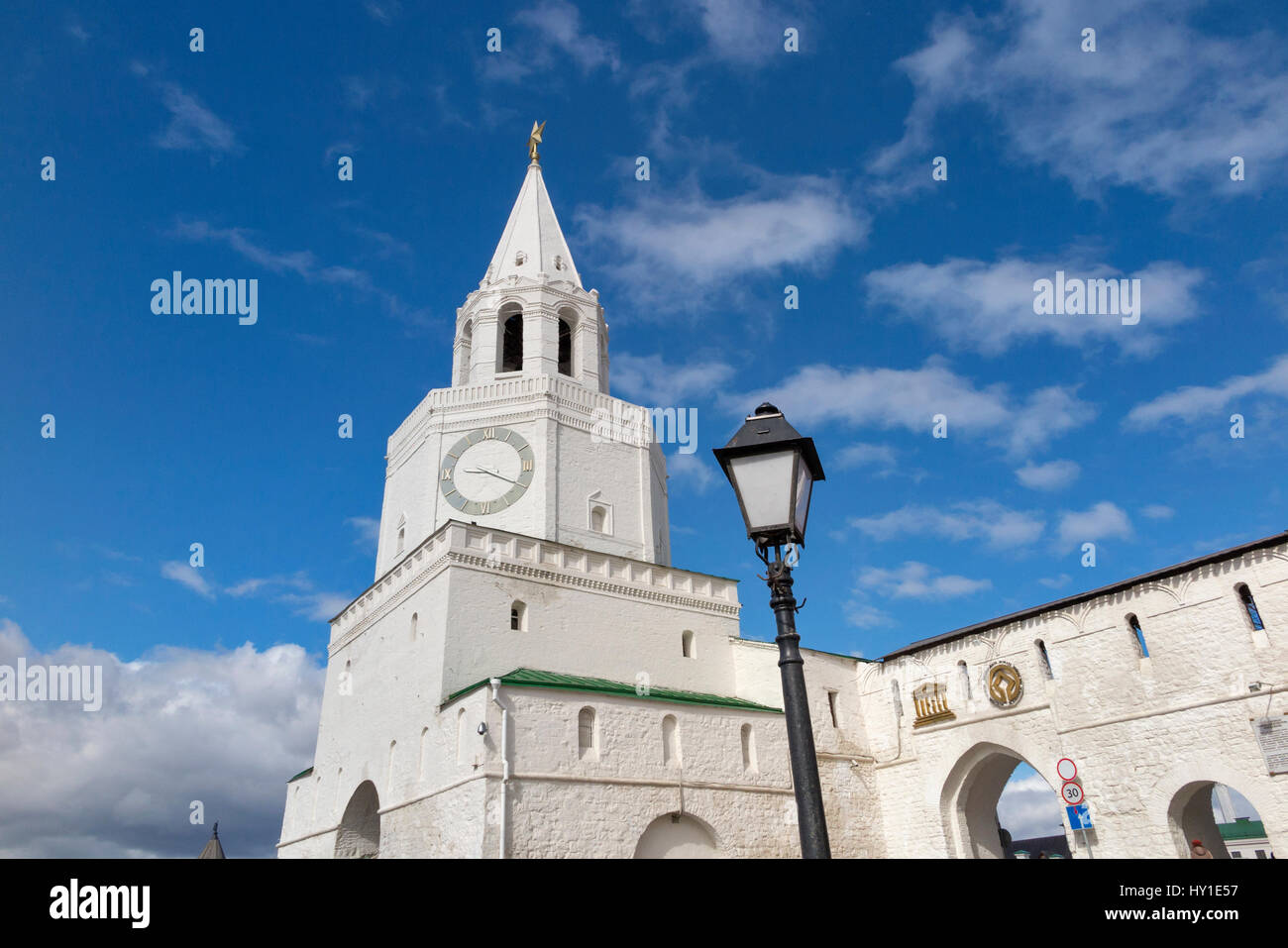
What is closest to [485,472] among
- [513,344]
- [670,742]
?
[513,344]

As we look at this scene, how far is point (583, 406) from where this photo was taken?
98.9ft

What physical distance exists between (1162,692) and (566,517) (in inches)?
679

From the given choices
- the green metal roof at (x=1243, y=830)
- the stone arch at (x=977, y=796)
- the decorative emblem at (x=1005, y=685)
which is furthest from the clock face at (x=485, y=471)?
the green metal roof at (x=1243, y=830)

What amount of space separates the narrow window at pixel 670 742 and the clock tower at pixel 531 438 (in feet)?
21.6

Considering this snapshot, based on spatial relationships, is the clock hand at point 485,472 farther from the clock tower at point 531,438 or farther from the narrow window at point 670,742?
the narrow window at point 670,742

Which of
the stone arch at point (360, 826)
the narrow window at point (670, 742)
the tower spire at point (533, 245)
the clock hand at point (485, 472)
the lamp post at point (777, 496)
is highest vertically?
the tower spire at point (533, 245)

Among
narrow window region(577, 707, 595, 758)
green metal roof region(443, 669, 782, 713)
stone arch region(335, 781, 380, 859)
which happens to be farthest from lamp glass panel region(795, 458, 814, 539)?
stone arch region(335, 781, 380, 859)

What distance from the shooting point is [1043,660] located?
24.4 metres

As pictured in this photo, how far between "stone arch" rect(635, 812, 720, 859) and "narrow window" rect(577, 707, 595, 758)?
8.06 ft

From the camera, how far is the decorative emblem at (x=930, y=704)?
26.4 metres

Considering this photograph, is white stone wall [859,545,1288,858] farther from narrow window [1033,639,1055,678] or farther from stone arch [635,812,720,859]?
stone arch [635,812,720,859]

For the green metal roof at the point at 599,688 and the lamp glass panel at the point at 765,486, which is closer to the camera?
the lamp glass panel at the point at 765,486
